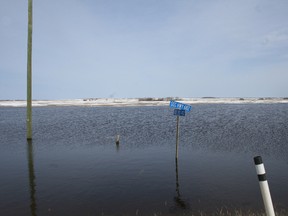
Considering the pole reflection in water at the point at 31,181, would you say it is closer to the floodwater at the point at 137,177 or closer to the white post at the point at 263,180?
the floodwater at the point at 137,177

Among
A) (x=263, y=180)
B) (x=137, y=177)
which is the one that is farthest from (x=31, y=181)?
(x=263, y=180)

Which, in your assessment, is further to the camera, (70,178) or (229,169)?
(229,169)

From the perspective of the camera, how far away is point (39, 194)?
28.8ft

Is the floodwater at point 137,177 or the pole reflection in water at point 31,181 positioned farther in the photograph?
the floodwater at point 137,177

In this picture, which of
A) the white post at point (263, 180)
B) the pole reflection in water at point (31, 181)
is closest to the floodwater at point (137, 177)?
the pole reflection in water at point (31, 181)

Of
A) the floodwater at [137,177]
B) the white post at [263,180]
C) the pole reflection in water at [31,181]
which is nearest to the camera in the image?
the white post at [263,180]

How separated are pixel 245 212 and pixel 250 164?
17.9 feet

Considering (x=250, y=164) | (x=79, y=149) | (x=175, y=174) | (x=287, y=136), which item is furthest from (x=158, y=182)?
(x=287, y=136)

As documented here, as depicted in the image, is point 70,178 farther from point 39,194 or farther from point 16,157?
point 16,157

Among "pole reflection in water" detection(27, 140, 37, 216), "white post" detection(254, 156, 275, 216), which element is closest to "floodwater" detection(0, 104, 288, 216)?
"pole reflection in water" detection(27, 140, 37, 216)

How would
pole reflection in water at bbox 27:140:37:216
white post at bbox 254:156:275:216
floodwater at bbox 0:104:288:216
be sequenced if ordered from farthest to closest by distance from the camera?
floodwater at bbox 0:104:288:216 < pole reflection in water at bbox 27:140:37:216 < white post at bbox 254:156:275:216

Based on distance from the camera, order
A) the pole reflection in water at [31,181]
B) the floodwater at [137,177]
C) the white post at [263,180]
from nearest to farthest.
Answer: the white post at [263,180], the pole reflection in water at [31,181], the floodwater at [137,177]

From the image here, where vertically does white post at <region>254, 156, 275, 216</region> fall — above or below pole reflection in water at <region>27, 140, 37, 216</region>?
above

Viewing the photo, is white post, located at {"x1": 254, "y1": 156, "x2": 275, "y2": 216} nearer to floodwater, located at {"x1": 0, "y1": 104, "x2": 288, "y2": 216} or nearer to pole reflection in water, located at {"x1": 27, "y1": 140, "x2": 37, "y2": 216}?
floodwater, located at {"x1": 0, "y1": 104, "x2": 288, "y2": 216}
